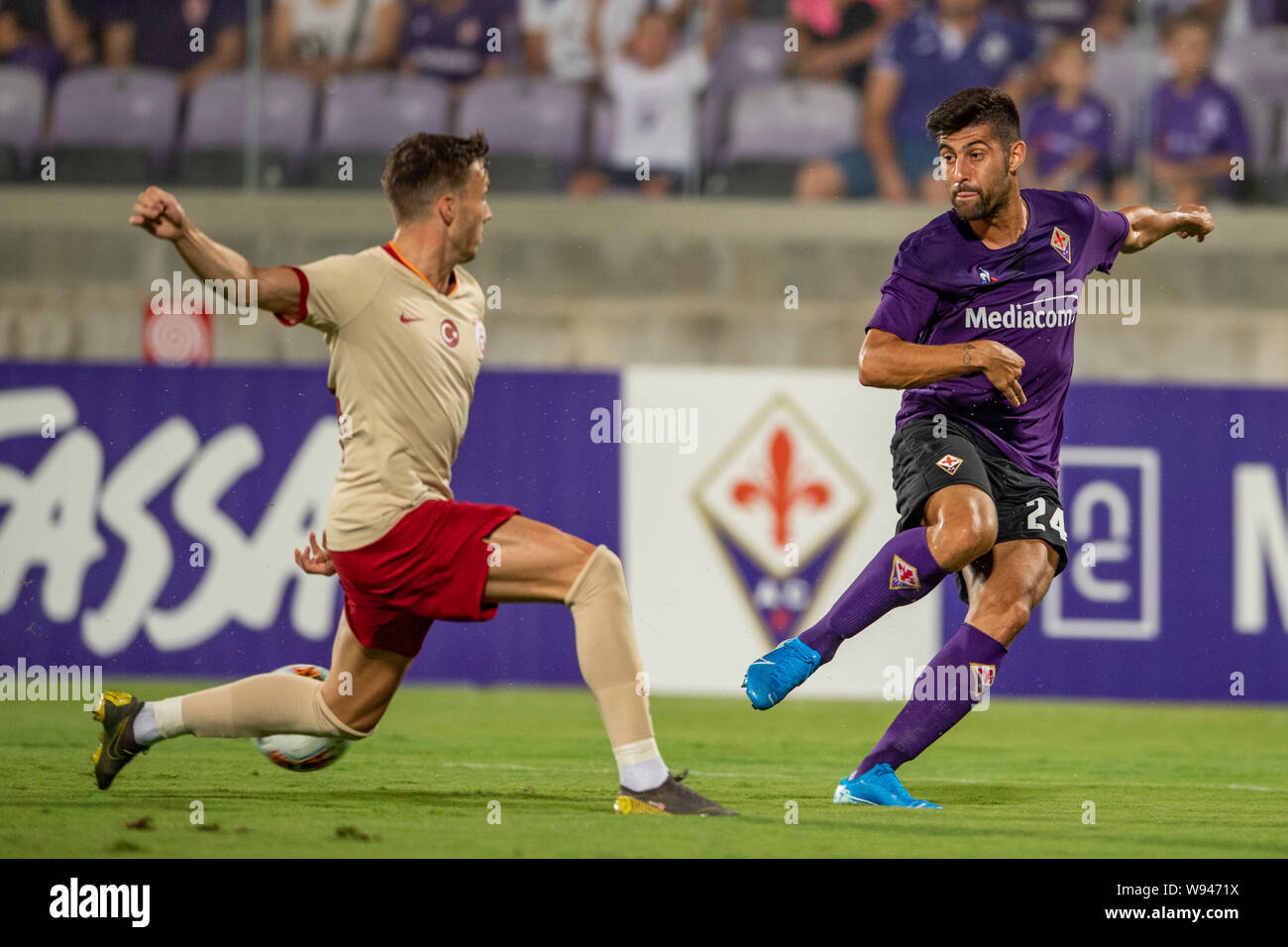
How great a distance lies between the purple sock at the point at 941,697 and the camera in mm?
5336

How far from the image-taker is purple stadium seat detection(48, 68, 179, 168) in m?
11.0

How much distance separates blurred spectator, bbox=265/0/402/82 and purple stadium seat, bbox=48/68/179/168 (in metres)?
0.76

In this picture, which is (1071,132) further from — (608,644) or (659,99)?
(608,644)

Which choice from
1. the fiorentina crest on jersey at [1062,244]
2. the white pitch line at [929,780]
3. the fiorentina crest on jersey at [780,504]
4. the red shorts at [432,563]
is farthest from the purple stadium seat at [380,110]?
the red shorts at [432,563]

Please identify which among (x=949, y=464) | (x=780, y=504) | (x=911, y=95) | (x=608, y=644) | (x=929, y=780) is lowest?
(x=929, y=780)

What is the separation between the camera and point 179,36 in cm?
1105

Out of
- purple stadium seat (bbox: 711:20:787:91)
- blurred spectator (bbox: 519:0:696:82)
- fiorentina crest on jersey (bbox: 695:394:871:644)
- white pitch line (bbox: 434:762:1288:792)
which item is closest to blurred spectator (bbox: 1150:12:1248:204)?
purple stadium seat (bbox: 711:20:787:91)

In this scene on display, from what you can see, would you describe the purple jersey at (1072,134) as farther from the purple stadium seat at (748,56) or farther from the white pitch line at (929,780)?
the white pitch line at (929,780)

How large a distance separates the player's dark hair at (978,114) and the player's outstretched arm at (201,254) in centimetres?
218

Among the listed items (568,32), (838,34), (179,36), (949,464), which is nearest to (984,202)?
(949,464)

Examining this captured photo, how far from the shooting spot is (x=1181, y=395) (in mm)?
9867

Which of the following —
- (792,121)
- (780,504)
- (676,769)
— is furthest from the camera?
(792,121)

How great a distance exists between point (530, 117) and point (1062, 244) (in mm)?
5860

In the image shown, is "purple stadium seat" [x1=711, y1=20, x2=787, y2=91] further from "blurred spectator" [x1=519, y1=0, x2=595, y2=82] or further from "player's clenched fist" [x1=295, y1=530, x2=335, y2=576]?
"player's clenched fist" [x1=295, y1=530, x2=335, y2=576]
